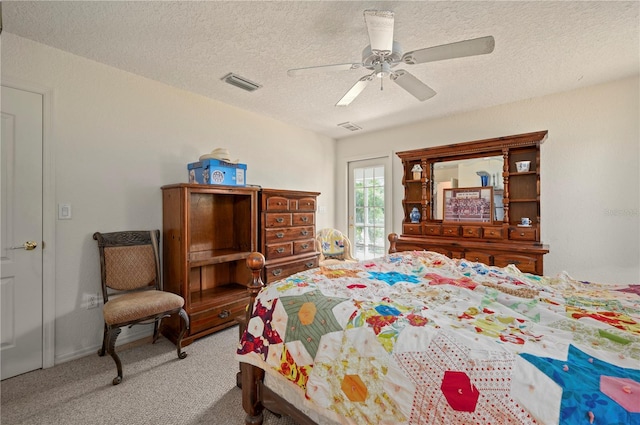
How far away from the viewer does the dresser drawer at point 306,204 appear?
3.68m

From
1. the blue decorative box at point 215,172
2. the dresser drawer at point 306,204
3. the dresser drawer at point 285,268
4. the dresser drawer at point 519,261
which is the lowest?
the dresser drawer at point 285,268

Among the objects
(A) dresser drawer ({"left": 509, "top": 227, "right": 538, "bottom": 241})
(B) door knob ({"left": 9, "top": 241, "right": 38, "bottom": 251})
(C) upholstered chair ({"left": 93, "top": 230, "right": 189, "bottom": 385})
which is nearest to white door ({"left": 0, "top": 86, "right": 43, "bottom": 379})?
(B) door knob ({"left": 9, "top": 241, "right": 38, "bottom": 251})

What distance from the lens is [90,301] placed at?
2484 millimetres

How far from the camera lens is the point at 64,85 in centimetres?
235

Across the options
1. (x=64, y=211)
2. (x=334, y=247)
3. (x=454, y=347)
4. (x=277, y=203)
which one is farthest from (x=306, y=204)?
(x=454, y=347)

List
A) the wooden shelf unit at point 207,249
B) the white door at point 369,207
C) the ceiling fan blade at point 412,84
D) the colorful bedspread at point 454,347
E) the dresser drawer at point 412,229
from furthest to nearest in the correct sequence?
the white door at point 369,207 → the dresser drawer at point 412,229 → the wooden shelf unit at point 207,249 → the ceiling fan blade at point 412,84 → the colorful bedspread at point 454,347

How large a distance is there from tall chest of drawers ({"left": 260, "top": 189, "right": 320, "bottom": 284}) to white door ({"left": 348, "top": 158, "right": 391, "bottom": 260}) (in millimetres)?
1255

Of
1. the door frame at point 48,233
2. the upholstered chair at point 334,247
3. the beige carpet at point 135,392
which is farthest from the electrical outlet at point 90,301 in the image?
the upholstered chair at point 334,247

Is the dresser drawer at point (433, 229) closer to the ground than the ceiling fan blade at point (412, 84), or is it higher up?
closer to the ground

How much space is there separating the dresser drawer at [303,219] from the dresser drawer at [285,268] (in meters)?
0.48

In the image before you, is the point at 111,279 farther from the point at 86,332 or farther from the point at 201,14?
the point at 201,14

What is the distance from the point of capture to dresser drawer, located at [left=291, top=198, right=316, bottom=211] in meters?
3.68

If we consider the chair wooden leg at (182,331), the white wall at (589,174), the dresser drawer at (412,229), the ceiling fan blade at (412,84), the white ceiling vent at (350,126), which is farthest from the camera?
the white ceiling vent at (350,126)

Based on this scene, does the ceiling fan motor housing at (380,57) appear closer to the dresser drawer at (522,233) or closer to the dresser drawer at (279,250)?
the dresser drawer at (279,250)
